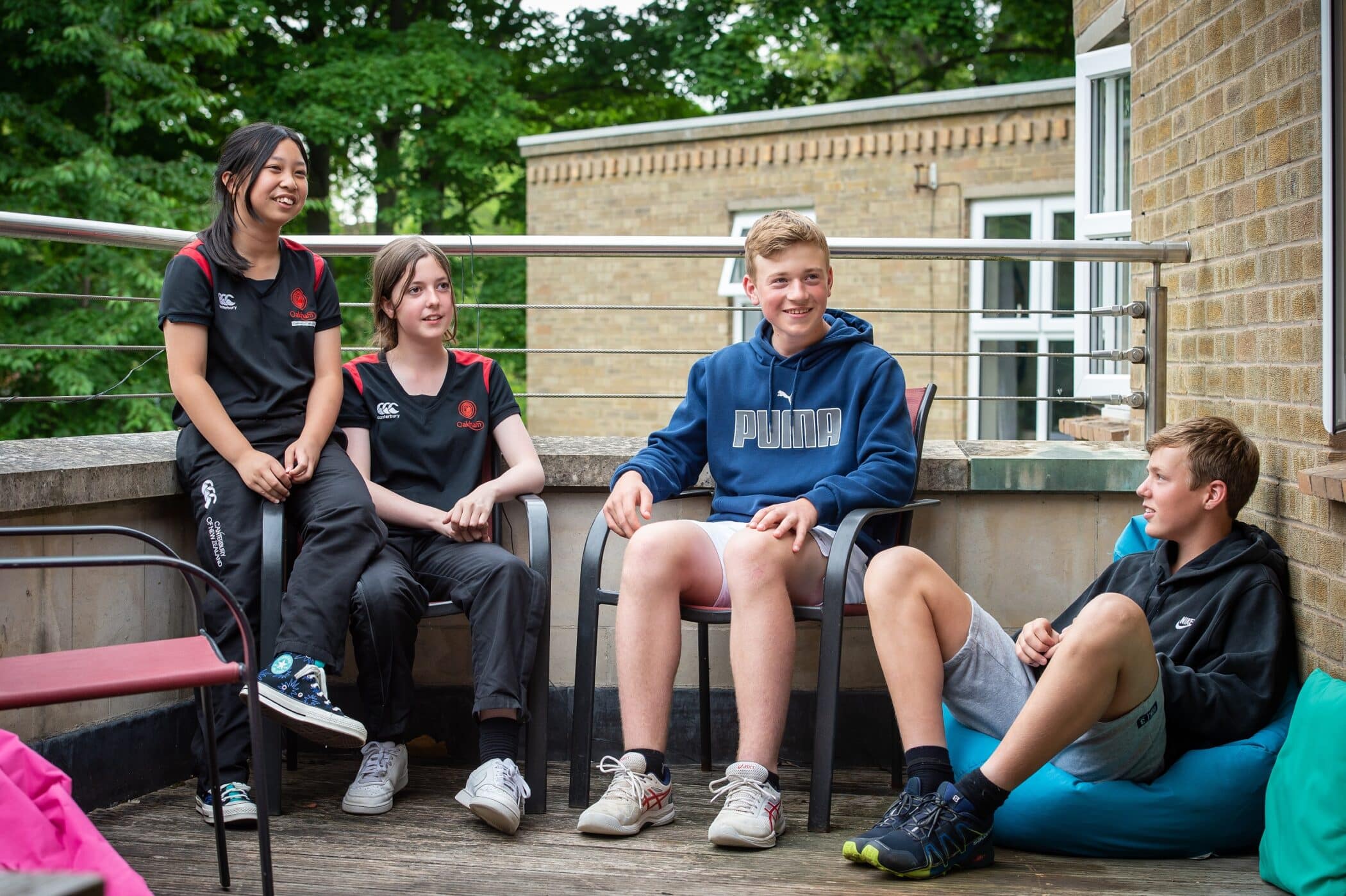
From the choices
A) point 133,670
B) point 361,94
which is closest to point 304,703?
point 133,670

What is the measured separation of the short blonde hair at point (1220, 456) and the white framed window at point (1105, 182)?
2.47m

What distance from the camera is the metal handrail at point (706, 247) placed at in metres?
3.38

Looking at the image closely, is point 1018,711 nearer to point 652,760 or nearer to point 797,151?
point 652,760

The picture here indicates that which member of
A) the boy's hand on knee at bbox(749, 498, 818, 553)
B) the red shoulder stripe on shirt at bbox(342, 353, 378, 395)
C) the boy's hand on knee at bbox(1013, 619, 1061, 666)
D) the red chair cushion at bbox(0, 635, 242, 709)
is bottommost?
the boy's hand on knee at bbox(1013, 619, 1061, 666)

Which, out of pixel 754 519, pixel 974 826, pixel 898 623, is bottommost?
pixel 974 826

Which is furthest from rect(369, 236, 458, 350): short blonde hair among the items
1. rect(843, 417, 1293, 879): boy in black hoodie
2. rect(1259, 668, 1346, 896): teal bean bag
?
rect(1259, 668, 1346, 896): teal bean bag

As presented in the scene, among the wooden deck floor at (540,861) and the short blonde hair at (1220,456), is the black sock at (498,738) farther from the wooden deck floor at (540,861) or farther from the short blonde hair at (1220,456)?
the short blonde hair at (1220,456)

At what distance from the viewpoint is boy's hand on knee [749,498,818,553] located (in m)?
2.77

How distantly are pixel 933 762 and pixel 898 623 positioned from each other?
0.93 ft

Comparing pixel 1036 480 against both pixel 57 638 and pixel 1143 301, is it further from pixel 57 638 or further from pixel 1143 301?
pixel 57 638

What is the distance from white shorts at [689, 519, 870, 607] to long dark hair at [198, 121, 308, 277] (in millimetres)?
1247

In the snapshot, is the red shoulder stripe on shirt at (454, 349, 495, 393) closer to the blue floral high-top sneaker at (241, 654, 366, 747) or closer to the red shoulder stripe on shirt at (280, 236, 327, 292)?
the red shoulder stripe on shirt at (280, 236, 327, 292)

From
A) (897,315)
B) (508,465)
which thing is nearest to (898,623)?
(508,465)

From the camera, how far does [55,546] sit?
2.87 metres
